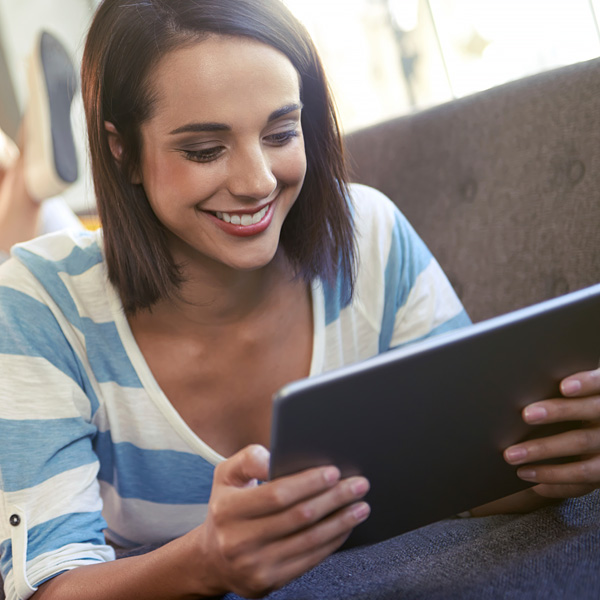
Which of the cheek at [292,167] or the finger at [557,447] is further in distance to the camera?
the cheek at [292,167]

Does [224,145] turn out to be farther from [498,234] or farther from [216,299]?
[498,234]

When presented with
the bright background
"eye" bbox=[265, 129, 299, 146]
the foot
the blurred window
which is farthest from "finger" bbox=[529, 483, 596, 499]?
the bright background

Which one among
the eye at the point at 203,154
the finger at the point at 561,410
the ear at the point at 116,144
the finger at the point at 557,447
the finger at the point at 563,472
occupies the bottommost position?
the finger at the point at 563,472

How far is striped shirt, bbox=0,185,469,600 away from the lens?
88cm

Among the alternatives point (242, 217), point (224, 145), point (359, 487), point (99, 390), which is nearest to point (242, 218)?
point (242, 217)

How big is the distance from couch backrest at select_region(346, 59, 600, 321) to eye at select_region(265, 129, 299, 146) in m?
0.47

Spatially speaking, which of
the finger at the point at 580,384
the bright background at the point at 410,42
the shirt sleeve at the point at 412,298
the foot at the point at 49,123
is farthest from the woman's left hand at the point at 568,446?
the bright background at the point at 410,42

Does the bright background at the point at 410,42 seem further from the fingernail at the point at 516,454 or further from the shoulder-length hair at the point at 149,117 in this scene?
the fingernail at the point at 516,454

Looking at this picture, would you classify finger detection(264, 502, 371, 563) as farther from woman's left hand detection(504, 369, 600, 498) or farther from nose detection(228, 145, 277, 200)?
nose detection(228, 145, 277, 200)

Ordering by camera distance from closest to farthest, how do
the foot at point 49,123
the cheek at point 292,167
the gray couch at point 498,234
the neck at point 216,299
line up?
1. the gray couch at point 498,234
2. the cheek at point 292,167
3. the neck at point 216,299
4. the foot at point 49,123

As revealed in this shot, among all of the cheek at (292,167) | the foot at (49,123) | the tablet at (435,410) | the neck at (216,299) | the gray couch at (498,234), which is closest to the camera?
the tablet at (435,410)

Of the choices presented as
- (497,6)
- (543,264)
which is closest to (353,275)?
(543,264)

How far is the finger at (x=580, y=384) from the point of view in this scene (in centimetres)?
74

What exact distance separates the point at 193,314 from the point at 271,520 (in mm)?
508
